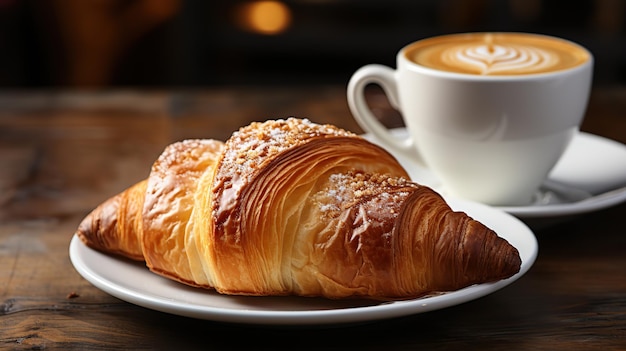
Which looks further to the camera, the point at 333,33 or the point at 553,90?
the point at 333,33

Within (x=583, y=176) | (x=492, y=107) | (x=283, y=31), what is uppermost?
(x=492, y=107)

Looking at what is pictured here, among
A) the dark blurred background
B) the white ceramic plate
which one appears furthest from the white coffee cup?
the dark blurred background

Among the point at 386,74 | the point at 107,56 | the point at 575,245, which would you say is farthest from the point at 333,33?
the point at 575,245

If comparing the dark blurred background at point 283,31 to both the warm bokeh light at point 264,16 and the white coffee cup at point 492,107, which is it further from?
the white coffee cup at point 492,107

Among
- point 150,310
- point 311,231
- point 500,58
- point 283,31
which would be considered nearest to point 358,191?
point 311,231

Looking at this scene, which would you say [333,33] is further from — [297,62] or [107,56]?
[107,56]

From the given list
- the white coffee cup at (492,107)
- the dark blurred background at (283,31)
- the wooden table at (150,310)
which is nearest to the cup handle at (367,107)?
the white coffee cup at (492,107)

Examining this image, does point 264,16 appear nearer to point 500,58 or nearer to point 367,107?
point 367,107
